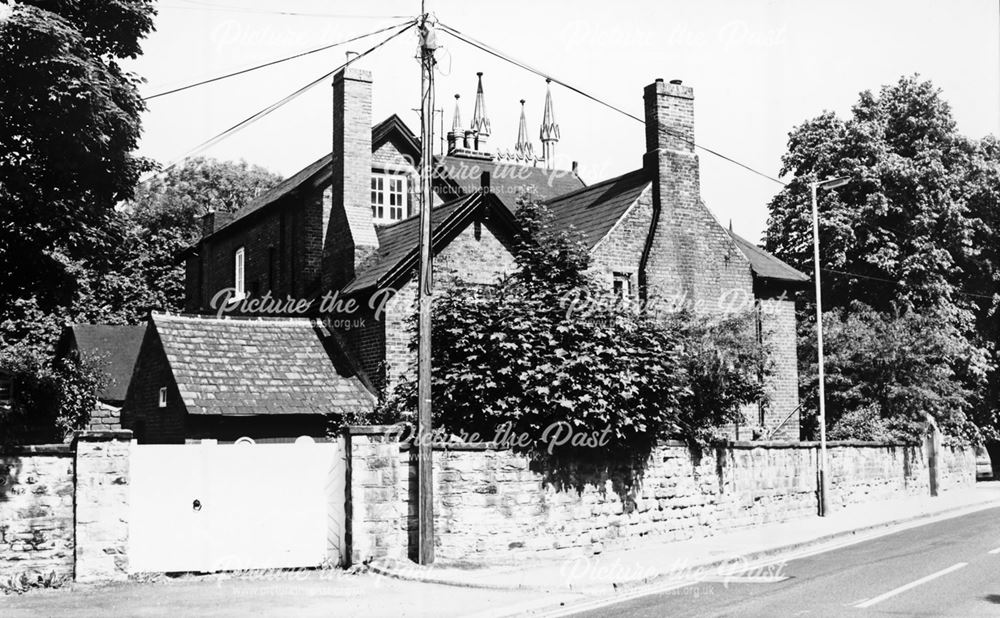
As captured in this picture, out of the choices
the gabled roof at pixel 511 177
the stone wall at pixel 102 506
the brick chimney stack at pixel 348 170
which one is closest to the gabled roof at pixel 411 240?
the brick chimney stack at pixel 348 170

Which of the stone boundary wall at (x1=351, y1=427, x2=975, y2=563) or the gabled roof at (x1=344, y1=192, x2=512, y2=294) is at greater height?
the gabled roof at (x1=344, y1=192, x2=512, y2=294)

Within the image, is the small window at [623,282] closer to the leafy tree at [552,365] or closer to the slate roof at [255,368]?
the slate roof at [255,368]

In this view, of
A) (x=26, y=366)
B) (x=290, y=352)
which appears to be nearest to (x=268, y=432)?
(x=290, y=352)

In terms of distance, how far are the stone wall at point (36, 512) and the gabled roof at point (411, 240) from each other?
34.9 feet

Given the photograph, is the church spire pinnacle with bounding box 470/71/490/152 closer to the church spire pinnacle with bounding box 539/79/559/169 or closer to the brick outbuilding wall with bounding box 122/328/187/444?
the church spire pinnacle with bounding box 539/79/559/169

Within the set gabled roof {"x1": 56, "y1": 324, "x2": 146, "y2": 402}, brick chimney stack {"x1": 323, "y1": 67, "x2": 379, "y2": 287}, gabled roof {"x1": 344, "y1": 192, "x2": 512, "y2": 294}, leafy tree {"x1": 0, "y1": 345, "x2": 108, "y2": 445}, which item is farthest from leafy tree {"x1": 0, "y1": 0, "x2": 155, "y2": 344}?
gabled roof {"x1": 56, "y1": 324, "x2": 146, "y2": 402}

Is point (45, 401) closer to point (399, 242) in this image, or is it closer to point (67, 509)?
point (399, 242)

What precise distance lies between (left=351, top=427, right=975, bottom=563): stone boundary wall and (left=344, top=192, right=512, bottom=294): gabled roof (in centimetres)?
792

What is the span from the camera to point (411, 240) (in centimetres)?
2498

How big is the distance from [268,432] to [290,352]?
2.75 m

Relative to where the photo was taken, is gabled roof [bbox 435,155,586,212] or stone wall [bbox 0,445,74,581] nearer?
stone wall [bbox 0,445,74,581]

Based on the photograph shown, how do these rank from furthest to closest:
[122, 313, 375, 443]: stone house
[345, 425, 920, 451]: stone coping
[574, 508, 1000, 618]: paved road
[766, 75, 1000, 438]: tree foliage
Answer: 1. [766, 75, 1000, 438]: tree foliage
2. [122, 313, 375, 443]: stone house
3. [345, 425, 920, 451]: stone coping
4. [574, 508, 1000, 618]: paved road

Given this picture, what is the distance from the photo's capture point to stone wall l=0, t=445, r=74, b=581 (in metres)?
13.4

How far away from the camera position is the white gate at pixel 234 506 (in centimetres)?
1444
